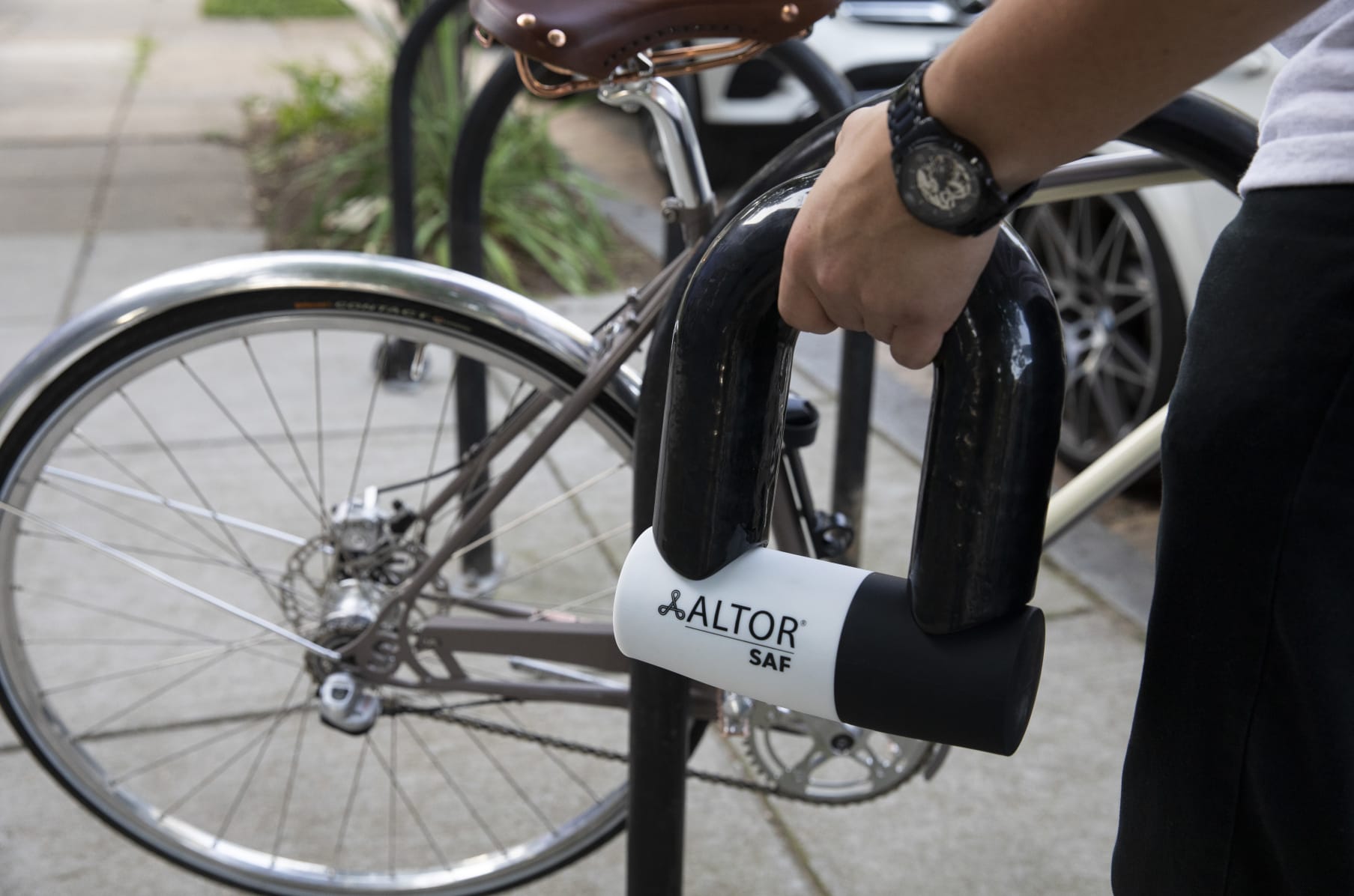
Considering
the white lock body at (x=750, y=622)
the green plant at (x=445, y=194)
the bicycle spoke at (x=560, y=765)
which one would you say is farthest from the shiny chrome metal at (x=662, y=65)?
the green plant at (x=445, y=194)

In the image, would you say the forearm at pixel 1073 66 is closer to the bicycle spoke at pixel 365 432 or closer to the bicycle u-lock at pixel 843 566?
the bicycle u-lock at pixel 843 566

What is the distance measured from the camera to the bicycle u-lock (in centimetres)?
88

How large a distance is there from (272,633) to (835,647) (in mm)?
1489

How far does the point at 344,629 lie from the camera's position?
6.30 feet

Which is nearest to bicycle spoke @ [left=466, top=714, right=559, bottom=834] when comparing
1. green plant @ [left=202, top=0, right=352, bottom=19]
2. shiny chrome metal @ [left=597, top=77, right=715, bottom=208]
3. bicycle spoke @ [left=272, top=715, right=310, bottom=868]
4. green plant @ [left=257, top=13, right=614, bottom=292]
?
bicycle spoke @ [left=272, top=715, right=310, bottom=868]

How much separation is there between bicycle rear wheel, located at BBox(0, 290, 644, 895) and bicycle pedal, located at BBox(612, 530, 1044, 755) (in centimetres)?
82

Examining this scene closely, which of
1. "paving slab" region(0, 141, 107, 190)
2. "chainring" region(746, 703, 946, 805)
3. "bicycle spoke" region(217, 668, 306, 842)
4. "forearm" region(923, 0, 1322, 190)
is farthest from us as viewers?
"paving slab" region(0, 141, 107, 190)

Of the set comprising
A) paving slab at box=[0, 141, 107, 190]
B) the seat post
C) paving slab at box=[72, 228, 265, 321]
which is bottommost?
the seat post

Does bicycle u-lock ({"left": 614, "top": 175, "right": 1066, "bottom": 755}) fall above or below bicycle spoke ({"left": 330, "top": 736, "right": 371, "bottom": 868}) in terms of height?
above

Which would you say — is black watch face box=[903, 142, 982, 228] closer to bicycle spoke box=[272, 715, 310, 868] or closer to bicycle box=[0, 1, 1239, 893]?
bicycle box=[0, 1, 1239, 893]

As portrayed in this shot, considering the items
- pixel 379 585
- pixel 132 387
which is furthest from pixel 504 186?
pixel 379 585

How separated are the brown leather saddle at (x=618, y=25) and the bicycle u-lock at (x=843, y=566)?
2.06 feet

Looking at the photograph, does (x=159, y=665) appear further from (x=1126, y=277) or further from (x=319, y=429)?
(x=1126, y=277)

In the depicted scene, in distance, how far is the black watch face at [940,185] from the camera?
803 millimetres
